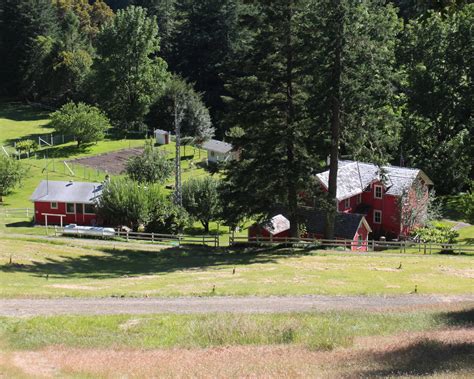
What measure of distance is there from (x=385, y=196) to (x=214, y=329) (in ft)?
127

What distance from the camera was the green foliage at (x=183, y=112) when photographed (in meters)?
97.8

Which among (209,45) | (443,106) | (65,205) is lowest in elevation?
(65,205)

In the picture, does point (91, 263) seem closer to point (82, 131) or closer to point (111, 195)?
point (111, 195)

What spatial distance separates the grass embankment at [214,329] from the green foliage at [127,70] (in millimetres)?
82129

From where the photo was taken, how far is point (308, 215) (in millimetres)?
51812

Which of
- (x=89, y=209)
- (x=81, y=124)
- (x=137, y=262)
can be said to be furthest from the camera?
(x=81, y=124)

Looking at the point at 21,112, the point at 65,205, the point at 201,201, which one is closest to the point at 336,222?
the point at 201,201

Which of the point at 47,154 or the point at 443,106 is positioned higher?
the point at 443,106

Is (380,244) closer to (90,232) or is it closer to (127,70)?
(90,232)

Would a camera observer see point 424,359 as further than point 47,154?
No

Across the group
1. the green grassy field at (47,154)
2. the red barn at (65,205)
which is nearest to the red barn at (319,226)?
the green grassy field at (47,154)

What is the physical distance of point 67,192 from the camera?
200ft

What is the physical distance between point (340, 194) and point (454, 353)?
38.4 meters

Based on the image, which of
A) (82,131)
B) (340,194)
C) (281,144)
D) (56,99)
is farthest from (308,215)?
(56,99)
